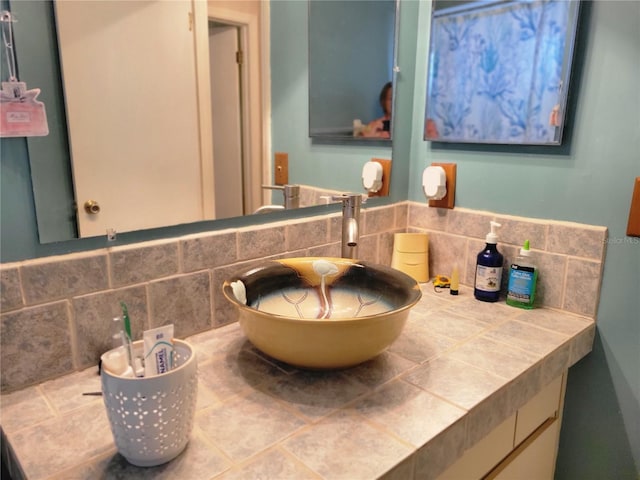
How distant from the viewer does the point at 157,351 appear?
71 cm

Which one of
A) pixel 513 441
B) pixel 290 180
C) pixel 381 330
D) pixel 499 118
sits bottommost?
pixel 513 441

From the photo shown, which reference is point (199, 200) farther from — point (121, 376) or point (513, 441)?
point (513, 441)

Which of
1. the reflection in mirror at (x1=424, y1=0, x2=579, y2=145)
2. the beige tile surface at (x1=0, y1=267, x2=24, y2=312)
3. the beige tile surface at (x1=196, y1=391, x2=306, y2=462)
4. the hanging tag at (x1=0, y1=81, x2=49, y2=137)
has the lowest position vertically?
the beige tile surface at (x1=196, y1=391, x2=306, y2=462)

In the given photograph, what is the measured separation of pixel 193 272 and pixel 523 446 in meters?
0.82

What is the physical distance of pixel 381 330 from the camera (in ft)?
2.79

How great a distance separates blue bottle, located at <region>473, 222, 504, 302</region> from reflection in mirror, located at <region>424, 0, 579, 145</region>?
0.84ft

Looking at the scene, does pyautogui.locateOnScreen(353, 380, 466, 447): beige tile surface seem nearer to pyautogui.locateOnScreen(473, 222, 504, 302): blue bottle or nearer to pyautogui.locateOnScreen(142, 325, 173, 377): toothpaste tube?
pyautogui.locateOnScreen(142, 325, 173, 377): toothpaste tube

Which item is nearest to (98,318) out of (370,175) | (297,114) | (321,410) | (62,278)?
(62,278)

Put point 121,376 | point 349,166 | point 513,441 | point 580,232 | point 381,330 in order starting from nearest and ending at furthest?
point 121,376 → point 381,330 → point 513,441 → point 580,232 → point 349,166

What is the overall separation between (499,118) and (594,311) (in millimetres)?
525

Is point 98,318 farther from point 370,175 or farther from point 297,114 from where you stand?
point 370,175

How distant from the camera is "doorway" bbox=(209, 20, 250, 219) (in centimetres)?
105

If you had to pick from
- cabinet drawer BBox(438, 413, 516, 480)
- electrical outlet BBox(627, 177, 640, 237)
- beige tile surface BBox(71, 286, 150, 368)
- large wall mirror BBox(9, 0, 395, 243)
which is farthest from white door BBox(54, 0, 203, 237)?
electrical outlet BBox(627, 177, 640, 237)

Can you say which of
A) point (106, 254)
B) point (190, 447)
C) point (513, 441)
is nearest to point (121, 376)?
point (190, 447)
